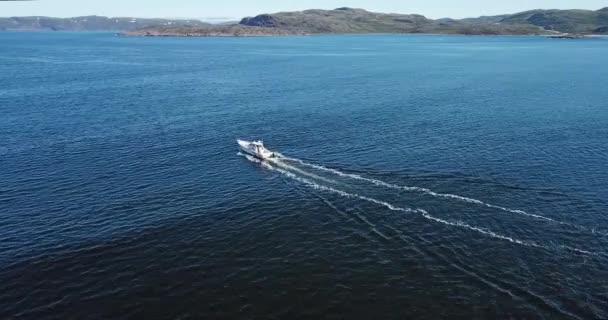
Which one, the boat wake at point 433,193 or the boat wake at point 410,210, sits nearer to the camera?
the boat wake at point 410,210

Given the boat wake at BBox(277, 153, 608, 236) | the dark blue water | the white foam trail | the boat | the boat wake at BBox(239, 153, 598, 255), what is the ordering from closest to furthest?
the dark blue water → the boat wake at BBox(239, 153, 598, 255) → the boat wake at BBox(277, 153, 608, 236) → the white foam trail → the boat

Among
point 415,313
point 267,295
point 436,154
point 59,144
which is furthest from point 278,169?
point 59,144

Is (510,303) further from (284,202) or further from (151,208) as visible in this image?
(151,208)

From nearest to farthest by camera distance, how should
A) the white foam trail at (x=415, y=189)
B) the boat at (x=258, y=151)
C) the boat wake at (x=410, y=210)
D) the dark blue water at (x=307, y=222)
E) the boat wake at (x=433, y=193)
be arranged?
1. the dark blue water at (x=307, y=222)
2. the boat wake at (x=410, y=210)
3. the boat wake at (x=433, y=193)
4. the white foam trail at (x=415, y=189)
5. the boat at (x=258, y=151)

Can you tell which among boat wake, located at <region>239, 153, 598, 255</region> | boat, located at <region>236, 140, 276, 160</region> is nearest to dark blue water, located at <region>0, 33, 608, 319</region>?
boat wake, located at <region>239, 153, 598, 255</region>

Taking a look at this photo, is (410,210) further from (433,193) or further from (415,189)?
(415,189)

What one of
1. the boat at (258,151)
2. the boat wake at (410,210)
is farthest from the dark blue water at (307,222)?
the boat at (258,151)

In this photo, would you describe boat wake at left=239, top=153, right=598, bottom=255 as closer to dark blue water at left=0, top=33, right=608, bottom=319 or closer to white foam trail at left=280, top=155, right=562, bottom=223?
dark blue water at left=0, top=33, right=608, bottom=319

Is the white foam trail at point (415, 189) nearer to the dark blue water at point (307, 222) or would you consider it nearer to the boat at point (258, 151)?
the dark blue water at point (307, 222)

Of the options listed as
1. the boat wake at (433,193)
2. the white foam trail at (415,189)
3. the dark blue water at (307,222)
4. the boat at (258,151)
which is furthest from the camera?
the boat at (258,151)

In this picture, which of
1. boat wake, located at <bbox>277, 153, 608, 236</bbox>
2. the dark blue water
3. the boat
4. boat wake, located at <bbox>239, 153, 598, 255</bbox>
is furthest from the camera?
the boat

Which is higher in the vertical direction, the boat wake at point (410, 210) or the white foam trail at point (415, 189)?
the white foam trail at point (415, 189)

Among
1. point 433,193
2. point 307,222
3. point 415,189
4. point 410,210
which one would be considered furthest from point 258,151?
point 410,210
